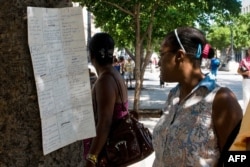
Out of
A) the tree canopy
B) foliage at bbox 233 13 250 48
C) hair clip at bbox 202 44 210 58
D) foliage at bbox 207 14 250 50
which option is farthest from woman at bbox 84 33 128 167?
foliage at bbox 233 13 250 48

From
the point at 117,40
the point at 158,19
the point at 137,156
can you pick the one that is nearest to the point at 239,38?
the point at 117,40

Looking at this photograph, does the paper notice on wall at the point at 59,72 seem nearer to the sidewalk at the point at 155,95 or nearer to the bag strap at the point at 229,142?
the bag strap at the point at 229,142

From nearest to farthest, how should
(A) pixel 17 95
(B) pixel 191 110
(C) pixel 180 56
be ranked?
(A) pixel 17 95 → (B) pixel 191 110 → (C) pixel 180 56

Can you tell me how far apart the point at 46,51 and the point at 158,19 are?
40.2 ft

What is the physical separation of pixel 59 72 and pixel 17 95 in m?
0.22

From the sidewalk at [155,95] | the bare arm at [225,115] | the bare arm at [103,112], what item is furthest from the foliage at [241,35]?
the bare arm at [225,115]

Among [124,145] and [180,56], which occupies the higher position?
[180,56]

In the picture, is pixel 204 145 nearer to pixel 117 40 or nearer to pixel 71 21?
pixel 71 21

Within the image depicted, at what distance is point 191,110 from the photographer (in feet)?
8.90

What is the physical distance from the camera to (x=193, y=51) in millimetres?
2816

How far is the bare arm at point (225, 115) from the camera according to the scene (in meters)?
2.57

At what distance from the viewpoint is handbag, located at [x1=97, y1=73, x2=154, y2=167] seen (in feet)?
11.5

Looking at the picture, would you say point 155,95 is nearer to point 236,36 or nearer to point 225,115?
point 225,115

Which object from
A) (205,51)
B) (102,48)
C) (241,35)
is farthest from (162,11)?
(241,35)
